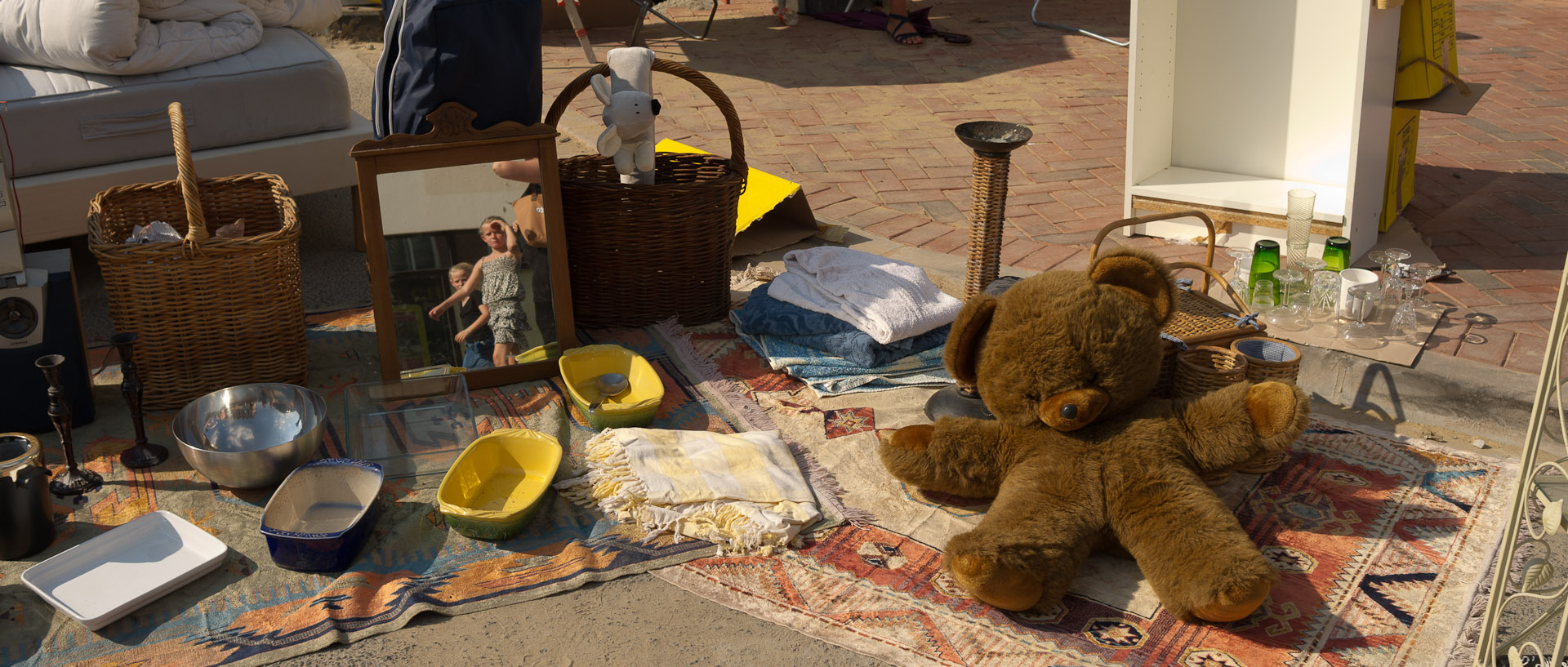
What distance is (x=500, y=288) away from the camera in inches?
131

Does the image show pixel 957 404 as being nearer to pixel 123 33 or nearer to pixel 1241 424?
pixel 1241 424

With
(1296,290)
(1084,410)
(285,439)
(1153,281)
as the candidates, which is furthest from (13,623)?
(1296,290)

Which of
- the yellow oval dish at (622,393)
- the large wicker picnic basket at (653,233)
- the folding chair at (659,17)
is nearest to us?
the yellow oval dish at (622,393)

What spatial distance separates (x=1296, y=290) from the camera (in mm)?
3697

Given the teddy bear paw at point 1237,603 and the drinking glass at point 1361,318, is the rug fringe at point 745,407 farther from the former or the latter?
the drinking glass at point 1361,318

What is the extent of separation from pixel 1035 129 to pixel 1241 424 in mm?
3603

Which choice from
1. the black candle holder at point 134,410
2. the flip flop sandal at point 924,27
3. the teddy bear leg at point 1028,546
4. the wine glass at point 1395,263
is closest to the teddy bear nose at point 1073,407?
the teddy bear leg at point 1028,546

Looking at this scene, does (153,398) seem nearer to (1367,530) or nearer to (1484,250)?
(1367,530)

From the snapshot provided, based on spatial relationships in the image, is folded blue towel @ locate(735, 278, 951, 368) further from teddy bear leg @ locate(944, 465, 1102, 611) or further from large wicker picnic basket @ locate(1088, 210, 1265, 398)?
teddy bear leg @ locate(944, 465, 1102, 611)

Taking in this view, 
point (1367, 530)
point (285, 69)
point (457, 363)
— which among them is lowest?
point (1367, 530)

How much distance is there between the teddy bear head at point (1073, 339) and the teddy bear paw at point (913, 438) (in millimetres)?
171

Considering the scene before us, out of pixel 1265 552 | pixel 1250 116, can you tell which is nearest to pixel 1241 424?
pixel 1265 552

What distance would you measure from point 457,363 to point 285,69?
5.29 ft

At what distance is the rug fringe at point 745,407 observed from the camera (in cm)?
283
